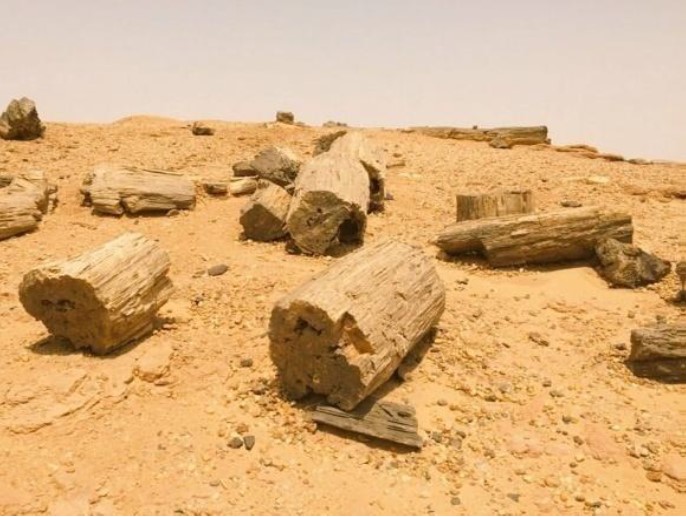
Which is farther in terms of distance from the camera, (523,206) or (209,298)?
(523,206)

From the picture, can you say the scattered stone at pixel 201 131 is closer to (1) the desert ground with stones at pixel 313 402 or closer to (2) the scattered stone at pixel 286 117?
(2) the scattered stone at pixel 286 117

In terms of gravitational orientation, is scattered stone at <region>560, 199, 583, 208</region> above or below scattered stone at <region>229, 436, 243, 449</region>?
above

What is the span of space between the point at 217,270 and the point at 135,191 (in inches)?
114

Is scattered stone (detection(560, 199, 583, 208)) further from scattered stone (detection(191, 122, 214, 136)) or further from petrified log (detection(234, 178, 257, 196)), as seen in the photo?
scattered stone (detection(191, 122, 214, 136))

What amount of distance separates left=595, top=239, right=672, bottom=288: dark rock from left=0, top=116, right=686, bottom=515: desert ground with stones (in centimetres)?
15

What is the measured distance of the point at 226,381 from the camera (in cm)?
499

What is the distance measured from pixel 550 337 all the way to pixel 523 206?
2.90m

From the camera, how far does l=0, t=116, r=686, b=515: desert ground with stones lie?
3.82 metres

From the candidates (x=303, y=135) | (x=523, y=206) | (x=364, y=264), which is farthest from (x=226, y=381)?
(x=303, y=135)

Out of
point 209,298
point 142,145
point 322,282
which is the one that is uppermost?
point 142,145

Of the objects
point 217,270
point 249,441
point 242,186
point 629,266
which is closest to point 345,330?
point 249,441

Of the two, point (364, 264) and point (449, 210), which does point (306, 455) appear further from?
point (449, 210)

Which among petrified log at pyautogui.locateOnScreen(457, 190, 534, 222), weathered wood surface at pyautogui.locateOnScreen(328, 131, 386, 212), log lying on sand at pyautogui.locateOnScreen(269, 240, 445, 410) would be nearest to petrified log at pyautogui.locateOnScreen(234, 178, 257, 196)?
weathered wood surface at pyautogui.locateOnScreen(328, 131, 386, 212)

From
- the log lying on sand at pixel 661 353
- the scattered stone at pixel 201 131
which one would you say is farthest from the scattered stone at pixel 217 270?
the scattered stone at pixel 201 131
